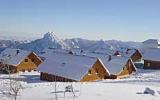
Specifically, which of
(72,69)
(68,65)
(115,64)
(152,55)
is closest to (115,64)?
(115,64)

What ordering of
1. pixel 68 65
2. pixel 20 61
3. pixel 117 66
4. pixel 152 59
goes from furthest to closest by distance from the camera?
pixel 152 59 < pixel 20 61 < pixel 117 66 < pixel 68 65

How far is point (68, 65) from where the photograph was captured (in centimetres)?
5681

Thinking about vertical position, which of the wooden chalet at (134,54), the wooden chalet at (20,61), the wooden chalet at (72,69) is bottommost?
the wooden chalet at (72,69)

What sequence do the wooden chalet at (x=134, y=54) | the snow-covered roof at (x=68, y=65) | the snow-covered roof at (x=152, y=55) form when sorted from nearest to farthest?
the snow-covered roof at (x=68, y=65), the snow-covered roof at (x=152, y=55), the wooden chalet at (x=134, y=54)

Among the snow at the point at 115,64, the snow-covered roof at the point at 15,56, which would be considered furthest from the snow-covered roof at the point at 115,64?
the snow-covered roof at the point at 15,56

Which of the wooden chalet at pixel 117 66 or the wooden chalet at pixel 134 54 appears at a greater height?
the wooden chalet at pixel 134 54

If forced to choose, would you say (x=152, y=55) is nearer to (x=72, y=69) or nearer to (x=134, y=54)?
(x=134, y=54)

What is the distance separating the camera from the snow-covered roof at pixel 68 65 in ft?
177

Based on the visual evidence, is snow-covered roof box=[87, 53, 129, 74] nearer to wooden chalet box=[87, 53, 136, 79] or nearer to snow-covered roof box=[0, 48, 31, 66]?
wooden chalet box=[87, 53, 136, 79]

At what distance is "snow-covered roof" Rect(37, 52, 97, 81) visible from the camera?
5381 cm

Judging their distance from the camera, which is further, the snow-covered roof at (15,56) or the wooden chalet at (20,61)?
the snow-covered roof at (15,56)

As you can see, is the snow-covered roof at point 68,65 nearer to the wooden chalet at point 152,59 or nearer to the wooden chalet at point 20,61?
the wooden chalet at point 20,61

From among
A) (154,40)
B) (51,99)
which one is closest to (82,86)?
(51,99)

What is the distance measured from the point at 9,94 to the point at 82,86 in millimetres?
8367
